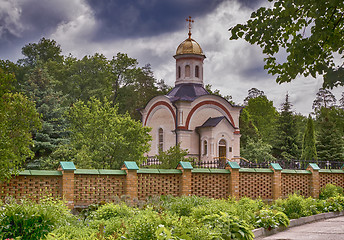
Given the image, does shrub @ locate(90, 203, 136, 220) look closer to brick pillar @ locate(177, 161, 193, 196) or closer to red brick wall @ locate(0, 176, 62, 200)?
red brick wall @ locate(0, 176, 62, 200)

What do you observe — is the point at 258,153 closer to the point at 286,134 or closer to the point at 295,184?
the point at 286,134

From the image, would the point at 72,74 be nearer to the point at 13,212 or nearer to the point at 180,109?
the point at 180,109

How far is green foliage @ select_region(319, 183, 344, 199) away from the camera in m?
17.2

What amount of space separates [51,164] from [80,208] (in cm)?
1196

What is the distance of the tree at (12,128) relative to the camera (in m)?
10.3

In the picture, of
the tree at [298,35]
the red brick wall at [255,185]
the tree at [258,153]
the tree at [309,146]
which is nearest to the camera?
the tree at [298,35]

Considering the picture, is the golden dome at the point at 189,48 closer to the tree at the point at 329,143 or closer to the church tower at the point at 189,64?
the church tower at the point at 189,64

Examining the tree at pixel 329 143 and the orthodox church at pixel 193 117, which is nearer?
the orthodox church at pixel 193 117

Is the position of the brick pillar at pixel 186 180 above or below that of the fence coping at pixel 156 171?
below

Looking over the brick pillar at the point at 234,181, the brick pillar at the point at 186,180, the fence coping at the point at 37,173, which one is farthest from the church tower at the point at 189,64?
the fence coping at the point at 37,173

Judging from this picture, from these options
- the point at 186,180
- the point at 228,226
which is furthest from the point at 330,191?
the point at 228,226

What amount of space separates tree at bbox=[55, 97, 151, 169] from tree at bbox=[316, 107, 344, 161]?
17501mm

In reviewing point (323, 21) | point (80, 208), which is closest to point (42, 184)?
point (80, 208)

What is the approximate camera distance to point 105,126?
24.0 meters
